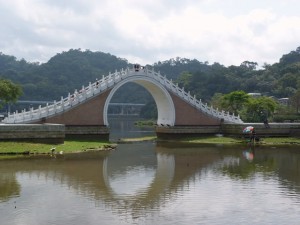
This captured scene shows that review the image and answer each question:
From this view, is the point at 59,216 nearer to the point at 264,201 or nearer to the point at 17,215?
the point at 17,215

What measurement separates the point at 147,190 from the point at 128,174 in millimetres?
4212

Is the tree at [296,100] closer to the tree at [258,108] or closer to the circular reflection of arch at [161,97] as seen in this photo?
the tree at [258,108]

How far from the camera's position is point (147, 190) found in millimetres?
17156

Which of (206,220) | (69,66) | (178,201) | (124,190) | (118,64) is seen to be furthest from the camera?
(118,64)

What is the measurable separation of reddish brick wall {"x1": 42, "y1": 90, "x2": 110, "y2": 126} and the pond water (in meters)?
10.6

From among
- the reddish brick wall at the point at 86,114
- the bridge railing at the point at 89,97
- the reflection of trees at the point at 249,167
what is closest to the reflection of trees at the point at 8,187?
the reflection of trees at the point at 249,167

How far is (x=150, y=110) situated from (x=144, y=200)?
345 ft

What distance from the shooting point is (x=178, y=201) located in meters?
15.1

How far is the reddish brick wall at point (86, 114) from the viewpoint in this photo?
3781 cm

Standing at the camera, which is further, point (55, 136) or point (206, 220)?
point (55, 136)

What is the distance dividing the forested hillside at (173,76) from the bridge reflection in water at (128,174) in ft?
208

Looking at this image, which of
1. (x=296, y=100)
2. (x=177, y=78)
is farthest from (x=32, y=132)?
(x=177, y=78)

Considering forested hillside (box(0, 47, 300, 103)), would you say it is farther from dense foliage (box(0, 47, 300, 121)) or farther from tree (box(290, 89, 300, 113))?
tree (box(290, 89, 300, 113))

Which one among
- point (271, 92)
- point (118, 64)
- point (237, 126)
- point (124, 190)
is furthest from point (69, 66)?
point (124, 190)
